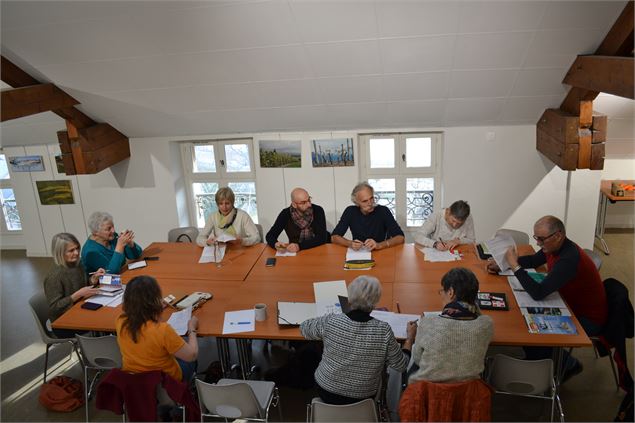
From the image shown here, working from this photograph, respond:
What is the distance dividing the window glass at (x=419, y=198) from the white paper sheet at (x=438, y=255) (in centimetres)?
181

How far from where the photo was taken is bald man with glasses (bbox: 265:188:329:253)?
14.3ft

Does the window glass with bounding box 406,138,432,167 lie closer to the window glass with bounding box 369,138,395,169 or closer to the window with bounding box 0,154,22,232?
the window glass with bounding box 369,138,395,169

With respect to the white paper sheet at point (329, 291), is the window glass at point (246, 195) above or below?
above

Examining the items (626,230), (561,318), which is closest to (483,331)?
(561,318)

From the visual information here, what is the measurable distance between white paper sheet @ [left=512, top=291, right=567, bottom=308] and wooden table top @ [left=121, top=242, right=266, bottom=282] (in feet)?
6.78

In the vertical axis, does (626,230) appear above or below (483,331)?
below

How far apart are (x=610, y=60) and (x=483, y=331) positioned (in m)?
2.35

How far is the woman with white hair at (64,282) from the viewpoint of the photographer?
3515 mm

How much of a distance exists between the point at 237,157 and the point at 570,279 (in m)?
4.22

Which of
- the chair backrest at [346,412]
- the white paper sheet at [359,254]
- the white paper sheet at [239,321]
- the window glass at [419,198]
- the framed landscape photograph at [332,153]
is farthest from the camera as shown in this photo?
the window glass at [419,198]

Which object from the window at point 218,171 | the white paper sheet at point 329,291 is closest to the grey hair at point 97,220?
the white paper sheet at point 329,291

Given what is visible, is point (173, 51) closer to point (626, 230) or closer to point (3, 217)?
point (3, 217)

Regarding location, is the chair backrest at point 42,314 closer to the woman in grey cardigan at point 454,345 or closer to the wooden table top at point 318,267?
the wooden table top at point 318,267

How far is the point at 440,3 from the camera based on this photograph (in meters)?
3.49
